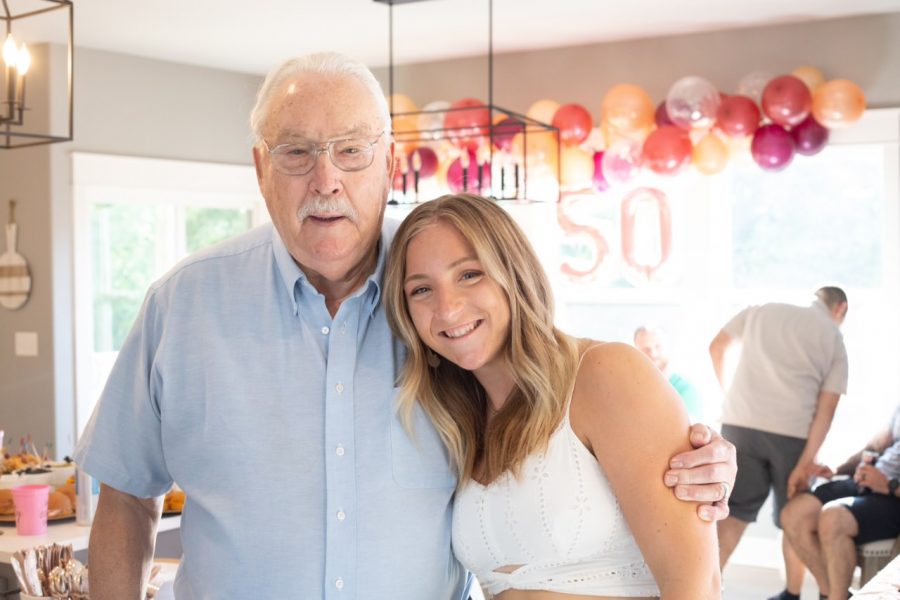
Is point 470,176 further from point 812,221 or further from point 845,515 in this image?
point 845,515

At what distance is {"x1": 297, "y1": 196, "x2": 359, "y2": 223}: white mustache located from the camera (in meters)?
1.62

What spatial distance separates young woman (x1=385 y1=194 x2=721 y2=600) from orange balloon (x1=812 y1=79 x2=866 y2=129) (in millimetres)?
4059

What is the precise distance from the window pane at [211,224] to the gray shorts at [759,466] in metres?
3.51

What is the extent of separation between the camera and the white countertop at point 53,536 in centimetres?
312

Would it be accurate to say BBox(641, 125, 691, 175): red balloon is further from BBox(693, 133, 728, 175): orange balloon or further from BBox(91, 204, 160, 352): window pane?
BBox(91, 204, 160, 352): window pane

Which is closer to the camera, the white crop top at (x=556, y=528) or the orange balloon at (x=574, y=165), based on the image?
the white crop top at (x=556, y=528)

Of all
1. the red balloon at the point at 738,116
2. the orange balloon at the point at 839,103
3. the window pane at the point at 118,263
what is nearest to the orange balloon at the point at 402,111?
the red balloon at the point at 738,116

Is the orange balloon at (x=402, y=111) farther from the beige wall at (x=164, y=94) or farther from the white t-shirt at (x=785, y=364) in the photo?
the white t-shirt at (x=785, y=364)

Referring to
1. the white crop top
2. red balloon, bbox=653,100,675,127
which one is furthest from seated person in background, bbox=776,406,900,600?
the white crop top

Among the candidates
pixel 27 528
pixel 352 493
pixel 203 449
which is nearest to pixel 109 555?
pixel 203 449

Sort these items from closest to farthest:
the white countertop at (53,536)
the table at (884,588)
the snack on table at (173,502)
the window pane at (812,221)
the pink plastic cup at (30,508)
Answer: the table at (884,588) < the white countertop at (53,536) < the pink plastic cup at (30,508) < the snack on table at (173,502) < the window pane at (812,221)

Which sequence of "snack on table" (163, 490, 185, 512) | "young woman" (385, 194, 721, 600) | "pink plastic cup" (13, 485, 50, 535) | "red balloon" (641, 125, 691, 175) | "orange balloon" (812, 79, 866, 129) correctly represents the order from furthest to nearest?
"red balloon" (641, 125, 691, 175) → "orange balloon" (812, 79, 866, 129) → "snack on table" (163, 490, 185, 512) → "pink plastic cup" (13, 485, 50, 535) → "young woman" (385, 194, 721, 600)

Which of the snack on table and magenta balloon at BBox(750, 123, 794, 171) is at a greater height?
magenta balloon at BBox(750, 123, 794, 171)

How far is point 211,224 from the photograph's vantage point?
7.19 meters
